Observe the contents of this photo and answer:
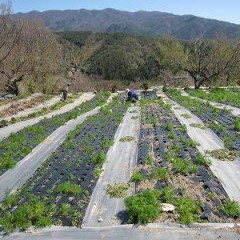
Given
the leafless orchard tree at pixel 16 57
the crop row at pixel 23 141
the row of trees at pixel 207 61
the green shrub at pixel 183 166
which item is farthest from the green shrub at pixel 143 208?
the row of trees at pixel 207 61

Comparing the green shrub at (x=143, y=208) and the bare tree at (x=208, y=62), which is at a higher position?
the bare tree at (x=208, y=62)

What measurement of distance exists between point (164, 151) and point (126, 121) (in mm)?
5220

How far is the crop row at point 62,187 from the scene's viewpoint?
6551 millimetres

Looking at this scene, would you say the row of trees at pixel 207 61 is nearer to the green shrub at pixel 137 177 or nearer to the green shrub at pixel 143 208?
the green shrub at pixel 137 177

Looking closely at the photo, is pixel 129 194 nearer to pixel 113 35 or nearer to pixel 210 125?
pixel 210 125

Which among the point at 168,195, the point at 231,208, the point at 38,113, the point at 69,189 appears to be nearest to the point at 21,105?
the point at 38,113

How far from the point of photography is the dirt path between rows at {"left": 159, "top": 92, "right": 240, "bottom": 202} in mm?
7645

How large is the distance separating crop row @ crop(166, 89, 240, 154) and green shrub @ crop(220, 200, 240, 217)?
3643mm

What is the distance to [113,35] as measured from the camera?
101125 mm

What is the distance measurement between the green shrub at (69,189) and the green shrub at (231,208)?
2.93 m

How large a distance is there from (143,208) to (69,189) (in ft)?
6.49

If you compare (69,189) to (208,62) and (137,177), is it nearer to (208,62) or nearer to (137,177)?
(137,177)

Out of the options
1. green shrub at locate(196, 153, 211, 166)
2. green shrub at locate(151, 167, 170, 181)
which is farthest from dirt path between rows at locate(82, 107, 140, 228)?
green shrub at locate(196, 153, 211, 166)

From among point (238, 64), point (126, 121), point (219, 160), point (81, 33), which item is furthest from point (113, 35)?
point (219, 160)
